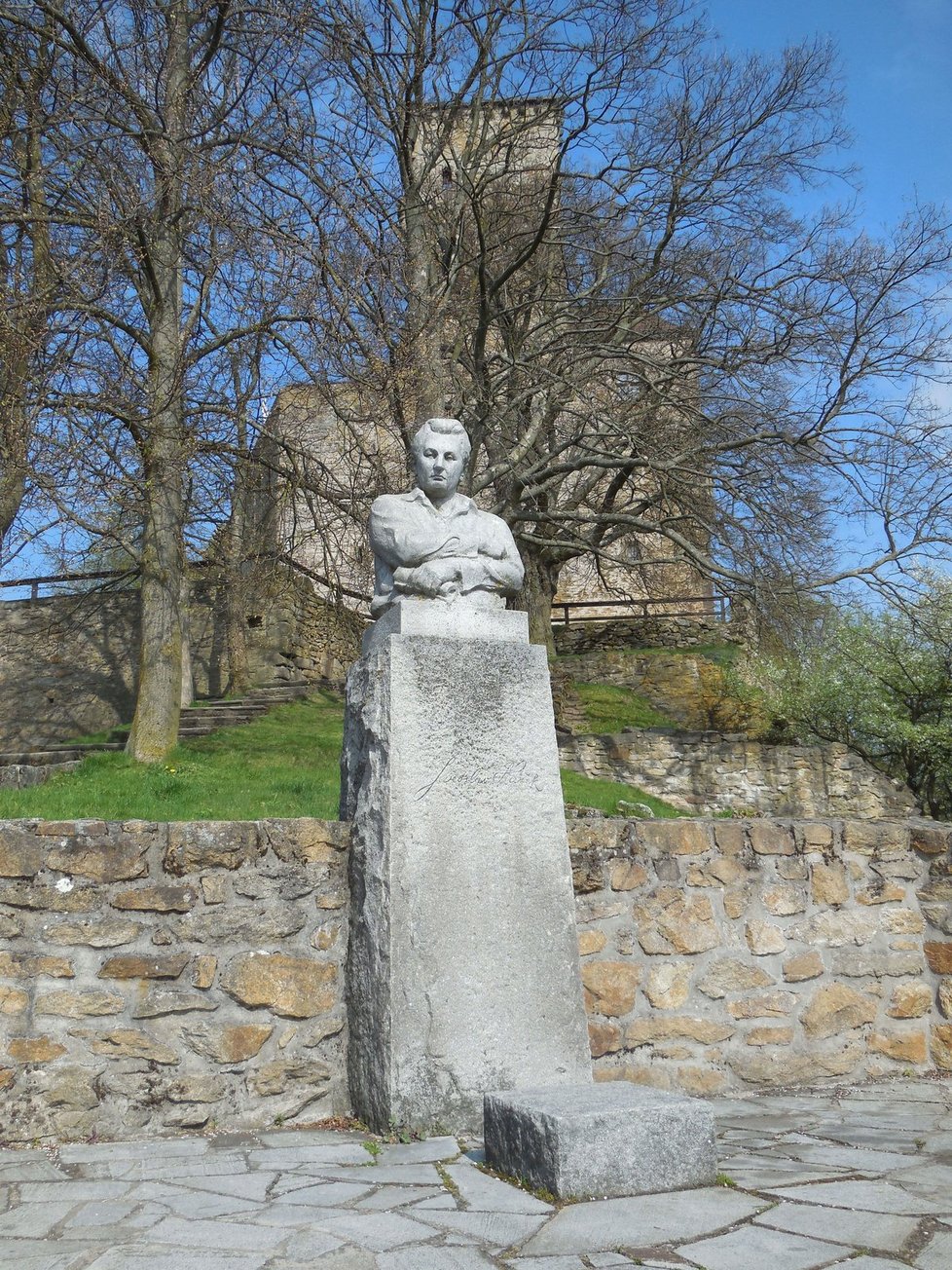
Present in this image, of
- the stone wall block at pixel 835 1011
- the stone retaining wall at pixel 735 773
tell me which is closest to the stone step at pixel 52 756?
the stone retaining wall at pixel 735 773

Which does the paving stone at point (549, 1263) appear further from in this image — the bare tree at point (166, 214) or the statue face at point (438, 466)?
the bare tree at point (166, 214)

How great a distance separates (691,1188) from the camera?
325 cm

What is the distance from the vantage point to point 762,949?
5.44m

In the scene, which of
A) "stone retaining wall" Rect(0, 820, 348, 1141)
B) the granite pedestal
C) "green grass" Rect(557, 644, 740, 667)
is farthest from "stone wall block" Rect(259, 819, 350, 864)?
"green grass" Rect(557, 644, 740, 667)

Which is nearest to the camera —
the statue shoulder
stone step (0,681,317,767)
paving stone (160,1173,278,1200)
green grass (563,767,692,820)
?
paving stone (160,1173,278,1200)

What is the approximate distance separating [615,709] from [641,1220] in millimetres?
15540

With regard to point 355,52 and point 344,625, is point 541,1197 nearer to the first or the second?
point 344,625

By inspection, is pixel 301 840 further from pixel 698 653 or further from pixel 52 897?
pixel 698 653

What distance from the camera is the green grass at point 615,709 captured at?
17.9m

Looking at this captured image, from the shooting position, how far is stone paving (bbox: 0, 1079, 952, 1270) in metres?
2.73

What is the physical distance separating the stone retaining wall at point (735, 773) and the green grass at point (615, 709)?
1.56 meters

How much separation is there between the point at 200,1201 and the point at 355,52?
11739 millimetres

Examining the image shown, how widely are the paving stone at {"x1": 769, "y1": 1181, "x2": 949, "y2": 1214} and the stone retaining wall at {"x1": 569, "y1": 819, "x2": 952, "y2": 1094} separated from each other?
1.88 metres

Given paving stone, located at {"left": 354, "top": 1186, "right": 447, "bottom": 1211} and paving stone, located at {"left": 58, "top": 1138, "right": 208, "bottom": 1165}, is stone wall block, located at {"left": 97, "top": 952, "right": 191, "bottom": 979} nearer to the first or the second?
paving stone, located at {"left": 58, "top": 1138, "right": 208, "bottom": 1165}
